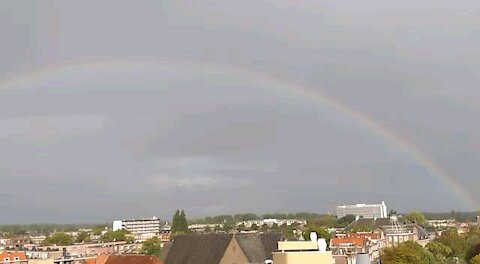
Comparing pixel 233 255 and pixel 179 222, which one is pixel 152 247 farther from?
pixel 233 255

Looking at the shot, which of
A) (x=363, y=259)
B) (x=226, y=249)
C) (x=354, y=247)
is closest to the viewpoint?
(x=363, y=259)

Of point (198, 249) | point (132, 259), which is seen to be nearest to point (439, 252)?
point (198, 249)

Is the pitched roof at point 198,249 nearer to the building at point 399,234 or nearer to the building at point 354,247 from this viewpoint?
the building at point 354,247

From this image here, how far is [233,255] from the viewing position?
63.1m

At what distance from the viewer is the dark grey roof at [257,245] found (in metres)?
62.4

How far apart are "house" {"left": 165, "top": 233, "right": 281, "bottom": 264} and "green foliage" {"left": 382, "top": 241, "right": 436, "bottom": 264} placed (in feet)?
49.7

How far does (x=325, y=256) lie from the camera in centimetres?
2181

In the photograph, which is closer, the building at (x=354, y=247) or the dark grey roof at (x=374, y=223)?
the building at (x=354, y=247)

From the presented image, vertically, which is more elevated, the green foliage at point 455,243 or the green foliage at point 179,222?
the green foliage at point 179,222

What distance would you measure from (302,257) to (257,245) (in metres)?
43.7

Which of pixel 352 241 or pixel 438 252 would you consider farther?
pixel 352 241

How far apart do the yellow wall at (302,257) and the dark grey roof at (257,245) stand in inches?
1596

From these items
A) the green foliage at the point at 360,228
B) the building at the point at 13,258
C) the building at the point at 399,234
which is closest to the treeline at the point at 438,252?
the building at the point at 399,234

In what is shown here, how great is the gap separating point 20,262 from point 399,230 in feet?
222
